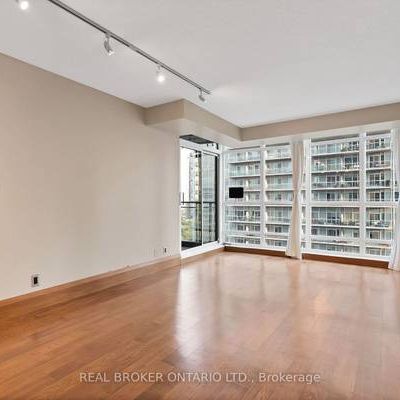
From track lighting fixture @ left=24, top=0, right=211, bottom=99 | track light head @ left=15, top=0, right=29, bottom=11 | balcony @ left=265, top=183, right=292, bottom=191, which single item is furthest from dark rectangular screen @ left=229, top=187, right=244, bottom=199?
track light head @ left=15, top=0, right=29, bottom=11

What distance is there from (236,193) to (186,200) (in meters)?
1.46

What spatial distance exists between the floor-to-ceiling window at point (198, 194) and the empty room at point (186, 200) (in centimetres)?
8

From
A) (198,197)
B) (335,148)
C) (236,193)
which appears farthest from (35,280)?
(335,148)

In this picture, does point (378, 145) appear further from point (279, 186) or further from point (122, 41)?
point (122, 41)

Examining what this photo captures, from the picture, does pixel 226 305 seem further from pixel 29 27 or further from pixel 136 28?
pixel 29 27

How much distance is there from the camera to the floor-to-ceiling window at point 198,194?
6.04m

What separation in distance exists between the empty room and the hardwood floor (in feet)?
0.06

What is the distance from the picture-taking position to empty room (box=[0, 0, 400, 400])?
215 centimetres

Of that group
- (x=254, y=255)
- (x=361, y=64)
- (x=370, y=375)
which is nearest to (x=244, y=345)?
(x=370, y=375)

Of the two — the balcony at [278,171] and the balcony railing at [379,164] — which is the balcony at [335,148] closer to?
the balcony railing at [379,164]

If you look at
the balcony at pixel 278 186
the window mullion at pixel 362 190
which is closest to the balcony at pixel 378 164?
the window mullion at pixel 362 190

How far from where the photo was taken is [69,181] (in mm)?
3635

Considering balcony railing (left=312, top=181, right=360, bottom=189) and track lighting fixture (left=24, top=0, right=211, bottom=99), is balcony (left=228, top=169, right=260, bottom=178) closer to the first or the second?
balcony railing (left=312, top=181, right=360, bottom=189)

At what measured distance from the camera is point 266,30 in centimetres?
256
